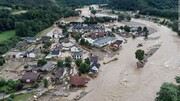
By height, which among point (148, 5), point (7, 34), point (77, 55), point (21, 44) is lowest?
point (77, 55)

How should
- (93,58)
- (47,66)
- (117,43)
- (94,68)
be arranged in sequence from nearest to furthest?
(94,68), (47,66), (93,58), (117,43)

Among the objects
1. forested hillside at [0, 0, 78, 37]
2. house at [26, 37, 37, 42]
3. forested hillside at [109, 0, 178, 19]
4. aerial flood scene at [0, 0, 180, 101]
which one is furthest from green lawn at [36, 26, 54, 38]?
forested hillside at [109, 0, 178, 19]

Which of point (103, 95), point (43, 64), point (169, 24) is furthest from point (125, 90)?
point (169, 24)

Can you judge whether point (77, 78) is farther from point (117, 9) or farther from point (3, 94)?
point (117, 9)

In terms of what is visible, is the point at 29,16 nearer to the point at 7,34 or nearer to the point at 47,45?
the point at 7,34

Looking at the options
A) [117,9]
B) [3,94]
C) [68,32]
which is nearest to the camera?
[3,94]

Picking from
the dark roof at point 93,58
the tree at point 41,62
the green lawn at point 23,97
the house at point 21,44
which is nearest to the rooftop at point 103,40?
the dark roof at point 93,58

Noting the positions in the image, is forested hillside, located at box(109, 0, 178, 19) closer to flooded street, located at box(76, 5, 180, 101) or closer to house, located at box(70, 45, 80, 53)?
flooded street, located at box(76, 5, 180, 101)

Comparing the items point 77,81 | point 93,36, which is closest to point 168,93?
point 77,81
